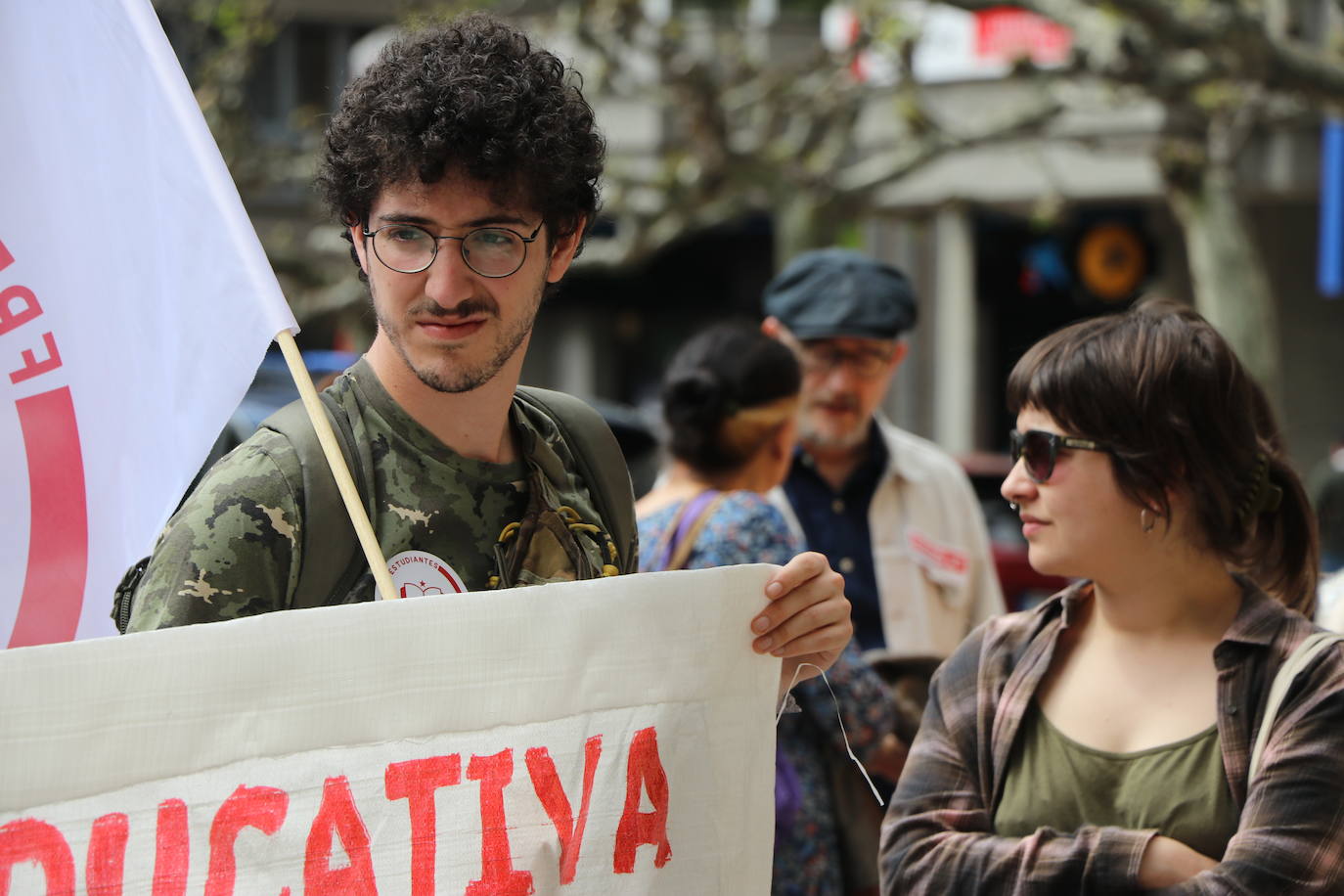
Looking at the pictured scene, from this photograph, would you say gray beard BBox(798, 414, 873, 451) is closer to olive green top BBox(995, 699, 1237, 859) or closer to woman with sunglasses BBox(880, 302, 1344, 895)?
woman with sunglasses BBox(880, 302, 1344, 895)

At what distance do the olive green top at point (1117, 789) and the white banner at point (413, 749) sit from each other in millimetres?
485

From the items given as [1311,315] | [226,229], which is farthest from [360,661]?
[1311,315]

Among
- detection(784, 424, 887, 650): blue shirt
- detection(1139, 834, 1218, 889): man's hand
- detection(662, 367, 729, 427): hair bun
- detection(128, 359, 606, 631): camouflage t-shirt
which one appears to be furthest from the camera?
detection(784, 424, 887, 650): blue shirt

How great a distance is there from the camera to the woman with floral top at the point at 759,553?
317 centimetres

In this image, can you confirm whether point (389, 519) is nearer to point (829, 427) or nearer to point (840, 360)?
point (829, 427)

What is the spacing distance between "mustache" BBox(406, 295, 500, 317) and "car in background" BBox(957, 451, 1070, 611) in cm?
603

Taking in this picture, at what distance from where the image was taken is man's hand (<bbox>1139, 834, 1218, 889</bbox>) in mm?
2236

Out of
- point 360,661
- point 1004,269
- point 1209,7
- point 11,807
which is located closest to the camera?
point 11,807

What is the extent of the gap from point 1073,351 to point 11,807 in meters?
1.71

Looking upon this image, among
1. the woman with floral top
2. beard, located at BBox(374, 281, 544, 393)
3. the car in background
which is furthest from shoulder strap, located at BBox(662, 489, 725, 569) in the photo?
the car in background

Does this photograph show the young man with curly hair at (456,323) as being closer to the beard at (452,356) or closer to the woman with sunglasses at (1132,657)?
the beard at (452,356)

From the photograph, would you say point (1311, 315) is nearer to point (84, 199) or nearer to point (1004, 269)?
point (1004, 269)

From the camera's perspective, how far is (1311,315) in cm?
1741

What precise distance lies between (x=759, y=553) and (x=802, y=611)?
1004 mm
